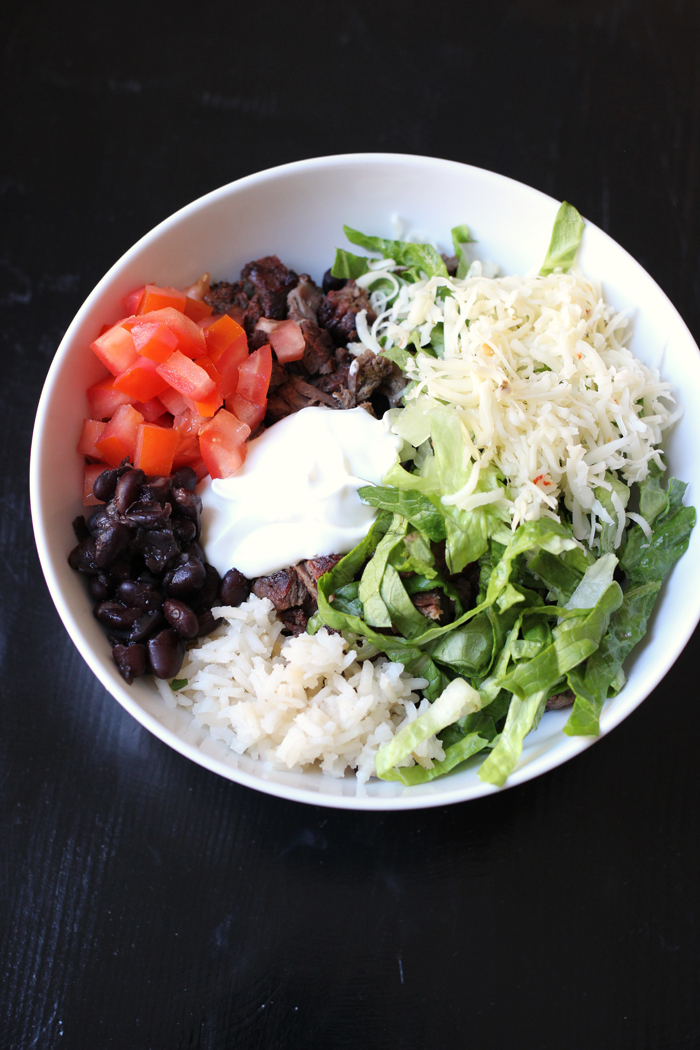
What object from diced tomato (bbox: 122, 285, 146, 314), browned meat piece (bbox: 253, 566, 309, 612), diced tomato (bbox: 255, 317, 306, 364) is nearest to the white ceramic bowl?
diced tomato (bbox: 122, 285, 146, 314)

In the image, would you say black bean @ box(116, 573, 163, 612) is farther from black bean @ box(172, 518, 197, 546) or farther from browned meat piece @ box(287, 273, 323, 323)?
browned meat piece @ box(287, 273, 323, 323)

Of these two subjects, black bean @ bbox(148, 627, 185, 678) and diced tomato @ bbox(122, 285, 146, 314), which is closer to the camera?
black bean @ bbox(148, 627, 185, 678)

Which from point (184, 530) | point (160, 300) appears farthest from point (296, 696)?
point (160, 300)

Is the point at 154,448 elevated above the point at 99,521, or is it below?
above

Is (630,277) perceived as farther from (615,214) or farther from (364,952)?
(364,952)

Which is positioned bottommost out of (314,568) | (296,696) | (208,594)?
(296,696)

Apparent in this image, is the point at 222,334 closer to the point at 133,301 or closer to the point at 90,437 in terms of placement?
the point at 133,301
